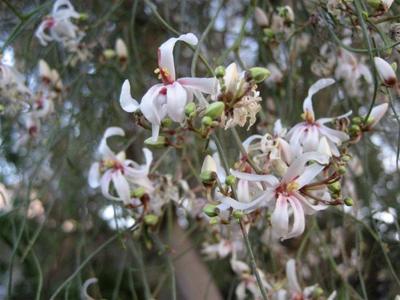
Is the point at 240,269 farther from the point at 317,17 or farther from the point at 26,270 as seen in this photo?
the point at 26,270

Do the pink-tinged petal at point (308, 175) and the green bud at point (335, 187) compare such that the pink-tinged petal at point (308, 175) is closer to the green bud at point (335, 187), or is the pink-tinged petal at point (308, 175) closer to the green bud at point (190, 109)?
the green bud at point (335, 187)

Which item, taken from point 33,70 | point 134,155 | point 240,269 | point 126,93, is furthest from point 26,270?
point 126,93

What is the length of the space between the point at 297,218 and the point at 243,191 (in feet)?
0.23

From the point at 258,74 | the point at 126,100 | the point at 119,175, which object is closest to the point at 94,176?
the point at 119,175

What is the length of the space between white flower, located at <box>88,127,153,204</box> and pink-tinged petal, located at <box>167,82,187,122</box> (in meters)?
0.31

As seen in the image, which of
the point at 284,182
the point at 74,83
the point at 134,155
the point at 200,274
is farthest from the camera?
the point at 134,155

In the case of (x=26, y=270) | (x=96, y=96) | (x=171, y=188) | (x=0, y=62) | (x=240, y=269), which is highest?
(x=0, y=62)

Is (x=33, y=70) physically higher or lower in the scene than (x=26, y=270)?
higher

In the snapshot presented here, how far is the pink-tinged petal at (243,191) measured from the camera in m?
0.71

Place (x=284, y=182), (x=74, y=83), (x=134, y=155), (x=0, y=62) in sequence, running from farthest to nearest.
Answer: (x=134, y=155) → (x=74, y=83) → (x=0, y=62) → (x=284, y=182)

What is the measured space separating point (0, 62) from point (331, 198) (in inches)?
26.1

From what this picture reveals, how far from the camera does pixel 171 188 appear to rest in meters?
1.01

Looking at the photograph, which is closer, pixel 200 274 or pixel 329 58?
pixel 329 58

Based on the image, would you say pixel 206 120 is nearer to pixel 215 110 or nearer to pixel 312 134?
pixel 215 110
